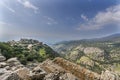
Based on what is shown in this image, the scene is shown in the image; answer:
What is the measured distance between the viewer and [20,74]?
70.7 ft

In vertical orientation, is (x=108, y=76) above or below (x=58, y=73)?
below

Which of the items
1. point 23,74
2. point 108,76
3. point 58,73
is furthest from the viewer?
point 23,74

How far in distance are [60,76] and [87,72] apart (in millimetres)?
3431

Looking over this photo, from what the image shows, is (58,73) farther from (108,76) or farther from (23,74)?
(108,76)

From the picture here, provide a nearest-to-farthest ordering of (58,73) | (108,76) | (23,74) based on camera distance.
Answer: (108,76) → (58,73) → (23,74)

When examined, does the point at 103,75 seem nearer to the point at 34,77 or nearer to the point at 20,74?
the point at 34,77

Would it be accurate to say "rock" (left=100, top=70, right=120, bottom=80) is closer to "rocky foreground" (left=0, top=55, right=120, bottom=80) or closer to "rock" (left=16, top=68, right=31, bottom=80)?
"rocky foreground" (left=0, top=55, right=120, bottom=80)

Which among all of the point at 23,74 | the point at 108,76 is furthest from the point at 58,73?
the point at 108,76

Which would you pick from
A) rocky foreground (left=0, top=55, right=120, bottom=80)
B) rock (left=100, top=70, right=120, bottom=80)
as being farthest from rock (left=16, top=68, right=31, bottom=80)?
rock (left=100, top=70, right=120, bottom=80)

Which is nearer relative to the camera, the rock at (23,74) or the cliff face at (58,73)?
the cliff face at (58,73)

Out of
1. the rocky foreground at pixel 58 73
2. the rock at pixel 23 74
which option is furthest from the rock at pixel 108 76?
the rock at pixel 23 74

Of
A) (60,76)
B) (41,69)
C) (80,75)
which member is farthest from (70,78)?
(41,69)

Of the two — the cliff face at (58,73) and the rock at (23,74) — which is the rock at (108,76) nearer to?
the cliff face at (58,73)

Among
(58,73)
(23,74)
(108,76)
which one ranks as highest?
(58,73)
